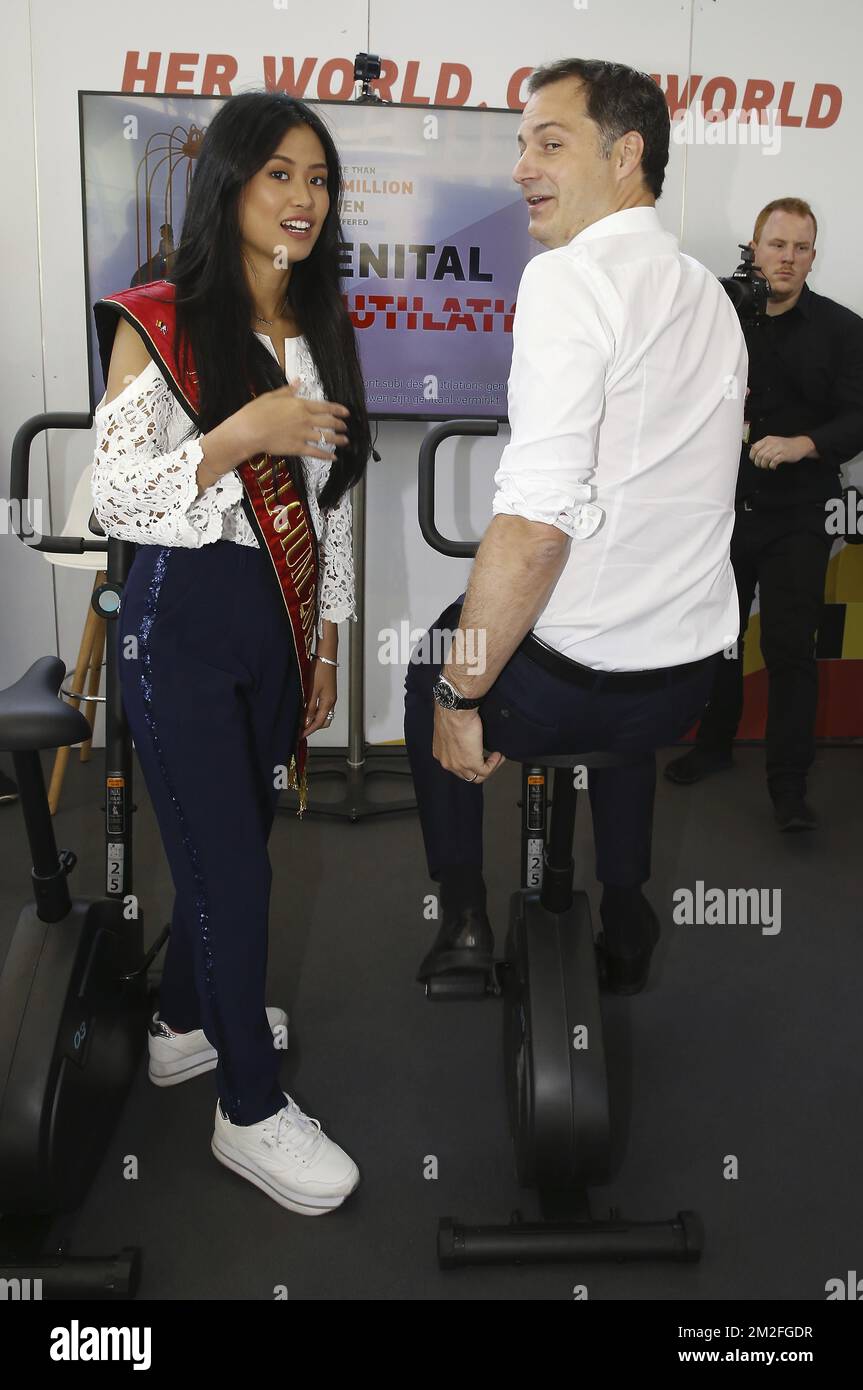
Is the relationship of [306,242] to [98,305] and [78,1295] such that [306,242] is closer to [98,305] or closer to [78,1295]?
[98,305]

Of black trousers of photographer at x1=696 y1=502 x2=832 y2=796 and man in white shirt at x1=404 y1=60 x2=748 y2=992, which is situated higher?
man in white shirt at x1=404 y1=60 x2=748 y2=992

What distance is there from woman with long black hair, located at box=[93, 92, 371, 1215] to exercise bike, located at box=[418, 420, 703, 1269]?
327mm

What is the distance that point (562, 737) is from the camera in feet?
5.64

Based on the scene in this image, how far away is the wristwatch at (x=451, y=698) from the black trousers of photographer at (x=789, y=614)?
2.25 m

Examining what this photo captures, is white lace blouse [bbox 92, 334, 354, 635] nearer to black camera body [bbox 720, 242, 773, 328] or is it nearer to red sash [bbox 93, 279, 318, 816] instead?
red sash [bbox 93, 279, 318, 816]

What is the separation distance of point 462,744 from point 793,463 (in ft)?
7.96

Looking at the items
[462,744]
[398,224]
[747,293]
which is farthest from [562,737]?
[398,224]

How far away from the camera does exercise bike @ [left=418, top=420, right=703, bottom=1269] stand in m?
1.80

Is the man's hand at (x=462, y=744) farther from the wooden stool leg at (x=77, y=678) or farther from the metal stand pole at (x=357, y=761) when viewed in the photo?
the wooden stool leg at (x=77, y=678)

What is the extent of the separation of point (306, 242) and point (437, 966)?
4.21ft
